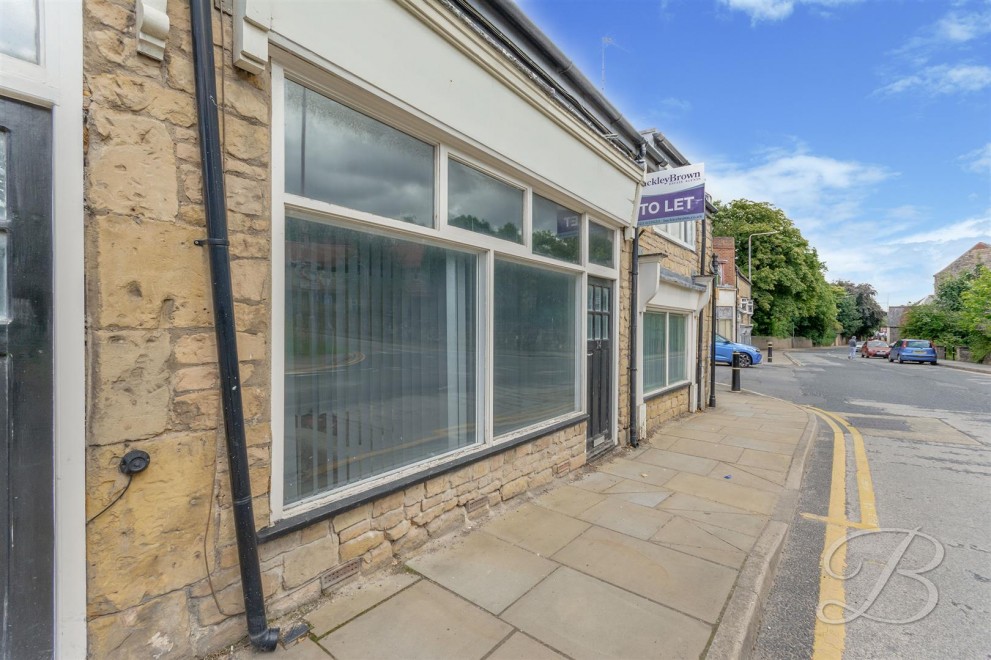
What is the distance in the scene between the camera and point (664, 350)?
861 cm

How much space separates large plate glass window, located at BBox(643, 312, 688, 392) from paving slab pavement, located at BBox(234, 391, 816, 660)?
2955 millimetres

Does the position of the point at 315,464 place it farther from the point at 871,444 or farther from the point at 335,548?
the point at 871,444

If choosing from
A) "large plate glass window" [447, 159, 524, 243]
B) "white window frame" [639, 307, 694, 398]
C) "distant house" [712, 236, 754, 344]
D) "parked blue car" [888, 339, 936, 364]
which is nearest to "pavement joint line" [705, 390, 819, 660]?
"white window frame" [639, 307, 694, 398]

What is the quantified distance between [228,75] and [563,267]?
140 inches

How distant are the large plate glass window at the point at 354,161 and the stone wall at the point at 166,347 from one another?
25 cm

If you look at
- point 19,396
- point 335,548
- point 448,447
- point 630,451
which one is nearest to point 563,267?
point 448,447

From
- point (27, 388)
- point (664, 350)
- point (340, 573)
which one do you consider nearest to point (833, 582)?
point (340, 573)

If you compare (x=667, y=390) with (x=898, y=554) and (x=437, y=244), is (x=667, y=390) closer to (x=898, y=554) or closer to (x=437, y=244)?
(x=898, y=554)

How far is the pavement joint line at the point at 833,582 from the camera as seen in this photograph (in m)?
2.64

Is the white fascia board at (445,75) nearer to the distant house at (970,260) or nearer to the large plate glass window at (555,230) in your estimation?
the large plate glass window at (555,230)

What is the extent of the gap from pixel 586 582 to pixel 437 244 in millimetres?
2672

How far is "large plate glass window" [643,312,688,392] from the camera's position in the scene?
→ 7906 mm

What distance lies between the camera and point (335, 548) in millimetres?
2797

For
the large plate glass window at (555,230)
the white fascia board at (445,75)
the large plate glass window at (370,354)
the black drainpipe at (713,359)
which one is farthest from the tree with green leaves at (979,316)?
the large plate glass window at (370,354)
